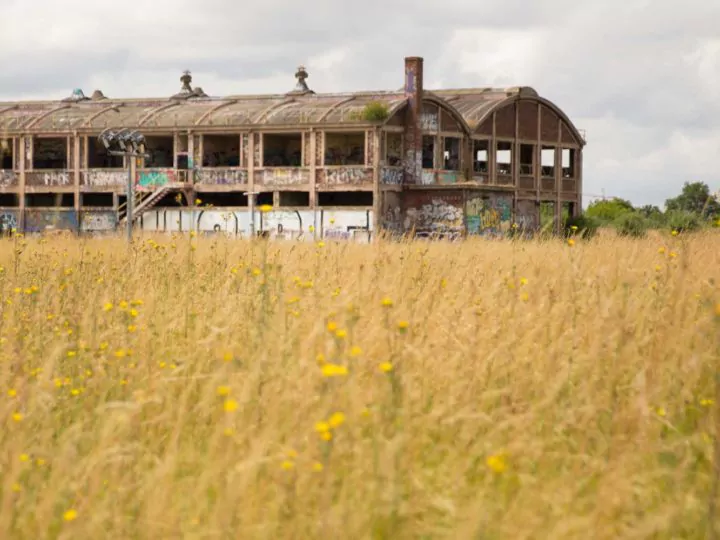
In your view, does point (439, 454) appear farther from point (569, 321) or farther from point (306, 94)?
point (306, 94)

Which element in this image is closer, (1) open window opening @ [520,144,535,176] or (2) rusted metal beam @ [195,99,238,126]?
(2) rusted metal beam @ [195,99,238,126]

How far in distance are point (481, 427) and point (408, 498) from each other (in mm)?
1041

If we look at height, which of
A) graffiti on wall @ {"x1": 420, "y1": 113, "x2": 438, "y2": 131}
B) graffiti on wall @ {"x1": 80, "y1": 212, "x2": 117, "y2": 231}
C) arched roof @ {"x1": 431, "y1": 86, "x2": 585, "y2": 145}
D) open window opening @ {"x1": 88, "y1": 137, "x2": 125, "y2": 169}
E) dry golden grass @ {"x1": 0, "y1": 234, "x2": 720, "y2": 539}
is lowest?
dry golden grass @ {"x1": 0, "y1": 234, "x2": 720, "y2": 539}

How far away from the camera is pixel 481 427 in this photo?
5414 millimetres

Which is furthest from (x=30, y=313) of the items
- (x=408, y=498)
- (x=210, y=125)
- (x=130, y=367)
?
(x=210, y=125)

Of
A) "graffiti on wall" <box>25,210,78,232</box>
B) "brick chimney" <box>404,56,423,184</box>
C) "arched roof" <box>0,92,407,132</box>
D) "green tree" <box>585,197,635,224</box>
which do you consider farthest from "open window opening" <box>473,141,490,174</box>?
"green tree" <box>585,197,635,224</box>

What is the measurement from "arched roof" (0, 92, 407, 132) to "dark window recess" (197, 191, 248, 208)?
8.83 feet

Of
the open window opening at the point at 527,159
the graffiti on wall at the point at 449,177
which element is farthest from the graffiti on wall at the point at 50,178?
the open window opening at the point at 527,159

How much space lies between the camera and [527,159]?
41.0 metres

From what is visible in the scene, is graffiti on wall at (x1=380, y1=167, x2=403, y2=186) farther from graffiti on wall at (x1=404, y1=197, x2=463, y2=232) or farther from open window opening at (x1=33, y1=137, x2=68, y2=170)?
open window opening at (x1=33, y1=137, x2=68, y2=170)

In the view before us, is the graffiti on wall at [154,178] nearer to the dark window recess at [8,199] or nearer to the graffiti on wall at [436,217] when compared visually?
the dark window recess at [8,199]

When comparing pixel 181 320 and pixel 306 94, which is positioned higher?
pixel 306 94

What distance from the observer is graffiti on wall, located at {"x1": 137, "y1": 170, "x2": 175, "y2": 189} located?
117 feet

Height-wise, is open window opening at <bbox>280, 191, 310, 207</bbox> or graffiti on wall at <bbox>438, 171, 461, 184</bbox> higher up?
graffiti on wall at <bbox>438, 171, 461, 184</bbox>
